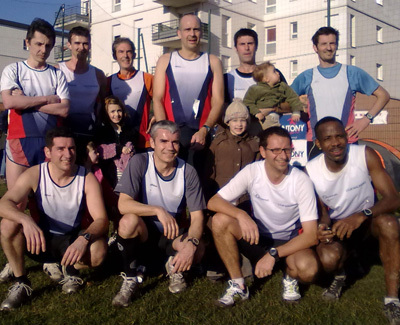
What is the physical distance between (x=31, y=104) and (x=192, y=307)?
250 centimetres

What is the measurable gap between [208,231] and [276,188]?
3.11 feet

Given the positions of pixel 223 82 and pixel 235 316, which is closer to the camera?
pixel 235 316

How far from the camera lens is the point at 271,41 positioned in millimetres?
31453

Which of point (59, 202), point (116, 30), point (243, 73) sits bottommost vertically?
point (59, 202)

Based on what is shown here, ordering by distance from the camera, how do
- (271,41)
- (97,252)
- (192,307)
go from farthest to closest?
(271,41)
(97,252)
(192,307)

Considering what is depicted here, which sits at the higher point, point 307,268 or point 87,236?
point 87,236

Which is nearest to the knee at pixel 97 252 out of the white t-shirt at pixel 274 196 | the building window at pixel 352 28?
the white t-shirt at pixel 274 196

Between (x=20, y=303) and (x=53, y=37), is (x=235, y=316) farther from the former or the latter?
(x=53, y=37)

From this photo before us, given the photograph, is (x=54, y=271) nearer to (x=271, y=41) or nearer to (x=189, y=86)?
(x=189, y=86)

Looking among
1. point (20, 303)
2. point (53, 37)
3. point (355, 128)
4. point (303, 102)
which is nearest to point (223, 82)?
point (303, 102)

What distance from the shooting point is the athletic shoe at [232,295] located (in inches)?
157

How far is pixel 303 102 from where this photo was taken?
5.46 meters

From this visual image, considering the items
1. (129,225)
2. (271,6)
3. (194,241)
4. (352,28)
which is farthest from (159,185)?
(271,6)

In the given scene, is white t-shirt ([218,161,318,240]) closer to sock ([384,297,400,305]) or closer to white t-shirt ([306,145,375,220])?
white t-shirt ([306,145,375,220])
